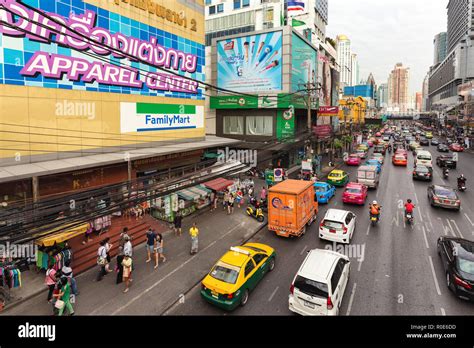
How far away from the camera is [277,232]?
1827 cm

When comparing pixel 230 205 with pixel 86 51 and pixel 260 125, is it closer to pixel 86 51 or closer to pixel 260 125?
pixel 86 51

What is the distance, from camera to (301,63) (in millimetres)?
39312

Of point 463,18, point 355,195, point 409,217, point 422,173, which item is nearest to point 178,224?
point 355,195

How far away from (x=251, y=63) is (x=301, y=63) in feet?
21.6

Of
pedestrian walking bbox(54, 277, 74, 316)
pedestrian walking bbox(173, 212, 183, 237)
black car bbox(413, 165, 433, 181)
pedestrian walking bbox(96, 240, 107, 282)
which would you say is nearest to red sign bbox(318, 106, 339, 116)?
black car bbox(413, 165, 433, 181)

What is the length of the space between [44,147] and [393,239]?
19.4 m

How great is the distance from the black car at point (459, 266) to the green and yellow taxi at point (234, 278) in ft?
23.3

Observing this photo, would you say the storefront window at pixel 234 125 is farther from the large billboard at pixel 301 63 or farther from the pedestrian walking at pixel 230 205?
the pedestrian walking at pixel 230 205

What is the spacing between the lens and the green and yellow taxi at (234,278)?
35.9ft

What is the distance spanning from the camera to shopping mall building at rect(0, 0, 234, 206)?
1466cm

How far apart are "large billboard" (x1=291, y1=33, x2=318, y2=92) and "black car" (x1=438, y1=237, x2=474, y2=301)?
975 inches

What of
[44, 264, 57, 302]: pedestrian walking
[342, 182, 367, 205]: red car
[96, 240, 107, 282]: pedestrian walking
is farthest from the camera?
[342, 182, 367, 205]: red car

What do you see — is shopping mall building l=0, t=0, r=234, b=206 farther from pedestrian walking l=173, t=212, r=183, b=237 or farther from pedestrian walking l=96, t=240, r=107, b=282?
pedestrian walking l=96, t=240, r=107, b=282
